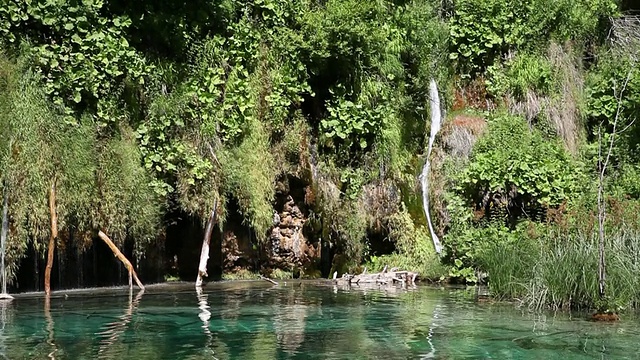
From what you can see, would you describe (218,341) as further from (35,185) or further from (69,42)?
(69,42)

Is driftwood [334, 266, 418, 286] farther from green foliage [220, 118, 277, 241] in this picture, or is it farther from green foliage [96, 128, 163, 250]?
green foliage [96, 128, 163, 250]

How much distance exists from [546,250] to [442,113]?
7.22 m

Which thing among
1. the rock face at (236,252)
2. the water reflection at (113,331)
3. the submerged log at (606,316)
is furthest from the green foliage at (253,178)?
the submerged log at (606,316)

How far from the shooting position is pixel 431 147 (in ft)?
55.1

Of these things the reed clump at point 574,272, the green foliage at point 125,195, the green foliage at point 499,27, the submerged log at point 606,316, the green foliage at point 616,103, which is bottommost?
the submerged log at point 606,316

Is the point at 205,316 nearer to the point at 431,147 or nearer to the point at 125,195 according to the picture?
the point at 125,195

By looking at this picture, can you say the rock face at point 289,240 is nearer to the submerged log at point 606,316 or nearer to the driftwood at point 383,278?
the driftwood at point 383,278

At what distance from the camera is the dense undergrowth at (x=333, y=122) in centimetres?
1270

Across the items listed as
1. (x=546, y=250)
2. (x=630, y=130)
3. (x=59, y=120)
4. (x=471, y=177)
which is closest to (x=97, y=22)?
(x=59, y=120)

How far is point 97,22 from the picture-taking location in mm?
13859

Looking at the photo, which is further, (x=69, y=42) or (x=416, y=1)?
(x=416, y=1)

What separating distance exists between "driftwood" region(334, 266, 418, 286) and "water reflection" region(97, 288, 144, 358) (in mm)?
4719

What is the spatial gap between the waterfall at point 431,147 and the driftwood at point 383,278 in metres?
0.98

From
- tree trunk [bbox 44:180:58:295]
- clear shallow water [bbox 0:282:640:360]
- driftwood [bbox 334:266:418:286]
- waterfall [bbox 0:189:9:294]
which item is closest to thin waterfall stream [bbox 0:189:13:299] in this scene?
waterfall [bbox 0:189:9:294]
